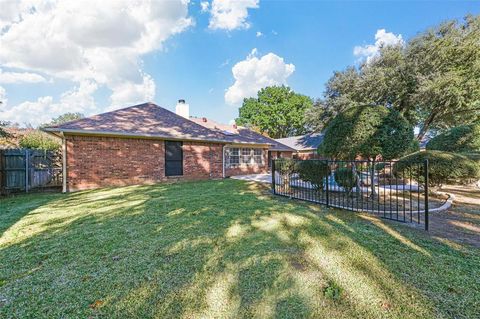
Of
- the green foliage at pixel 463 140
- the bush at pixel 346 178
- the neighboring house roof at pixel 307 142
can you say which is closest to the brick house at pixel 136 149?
the bush at pixel 346 178

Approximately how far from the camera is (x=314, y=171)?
671 cm

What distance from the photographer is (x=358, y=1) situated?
1088cm

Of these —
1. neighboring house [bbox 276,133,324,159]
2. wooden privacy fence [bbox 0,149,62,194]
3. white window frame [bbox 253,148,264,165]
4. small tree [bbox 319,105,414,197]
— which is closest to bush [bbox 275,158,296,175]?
small tree [bbox 319,105,414,197]

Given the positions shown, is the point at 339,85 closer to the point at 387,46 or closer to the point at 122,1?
the point at 387,46

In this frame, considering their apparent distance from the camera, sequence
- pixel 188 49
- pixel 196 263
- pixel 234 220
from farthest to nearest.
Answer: pixel 188 49, pixel 234 220, pixel 196 263

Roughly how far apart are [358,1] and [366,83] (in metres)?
6.33

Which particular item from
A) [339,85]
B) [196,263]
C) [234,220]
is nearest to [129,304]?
[196,263]

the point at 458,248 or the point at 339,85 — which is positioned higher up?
the point at 339,85

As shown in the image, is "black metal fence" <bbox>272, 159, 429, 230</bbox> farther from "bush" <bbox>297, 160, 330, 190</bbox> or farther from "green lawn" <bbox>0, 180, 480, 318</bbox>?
"green lawn" <bbox>0, 180, 480, 318</bbox>

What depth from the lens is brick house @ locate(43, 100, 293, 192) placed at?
30.4 feet

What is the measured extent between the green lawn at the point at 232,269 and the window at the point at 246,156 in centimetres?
1208

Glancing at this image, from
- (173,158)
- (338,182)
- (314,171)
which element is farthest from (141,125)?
(338,182)

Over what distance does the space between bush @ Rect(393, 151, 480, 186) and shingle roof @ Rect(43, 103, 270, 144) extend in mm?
9162

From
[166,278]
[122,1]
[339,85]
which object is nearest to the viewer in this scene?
[166,278]
